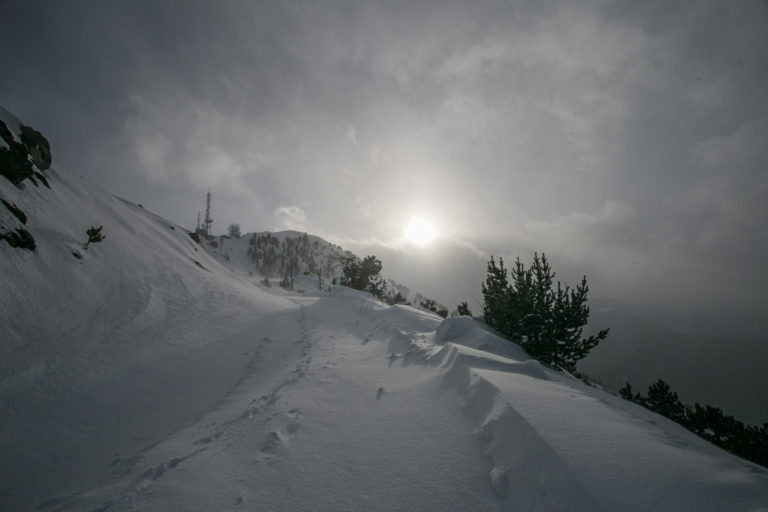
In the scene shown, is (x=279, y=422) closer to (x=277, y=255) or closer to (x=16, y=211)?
(x=16, y=211)

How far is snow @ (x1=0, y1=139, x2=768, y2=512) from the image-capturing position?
2.14 meters

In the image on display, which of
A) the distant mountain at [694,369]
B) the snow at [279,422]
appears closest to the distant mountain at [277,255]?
the snow at [279,422]

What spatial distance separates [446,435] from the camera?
117 inches

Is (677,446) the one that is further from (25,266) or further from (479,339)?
(25,266)

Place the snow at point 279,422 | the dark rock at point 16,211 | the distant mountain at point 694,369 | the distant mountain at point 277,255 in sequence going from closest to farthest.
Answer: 1. the snow at point 279,422
2. the dark rock at point 16,211
3. the distant mountain at point 277,255
4. the distant mountain at point 694,369

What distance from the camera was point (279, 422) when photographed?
3.41m

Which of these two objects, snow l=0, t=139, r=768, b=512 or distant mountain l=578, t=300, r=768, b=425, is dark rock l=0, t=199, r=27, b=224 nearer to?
snow l=0, t=139, r=768, b=512

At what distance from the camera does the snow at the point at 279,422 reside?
214 centimetres

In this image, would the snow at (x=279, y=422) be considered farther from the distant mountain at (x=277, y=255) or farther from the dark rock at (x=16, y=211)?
the distant mountain at (x=277, y=255)

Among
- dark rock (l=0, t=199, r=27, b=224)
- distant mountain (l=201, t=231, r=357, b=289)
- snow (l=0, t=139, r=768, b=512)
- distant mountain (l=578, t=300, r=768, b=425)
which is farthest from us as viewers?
distant mountain (l=578, t=300, r=768, b=425)

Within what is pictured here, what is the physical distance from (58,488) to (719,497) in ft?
20.0

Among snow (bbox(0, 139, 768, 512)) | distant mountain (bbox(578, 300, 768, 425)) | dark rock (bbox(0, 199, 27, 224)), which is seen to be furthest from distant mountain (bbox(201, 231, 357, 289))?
distant mountain (bbox(578, 300, 768, 425))

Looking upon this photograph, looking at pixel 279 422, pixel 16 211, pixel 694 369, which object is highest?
pixel 694 369

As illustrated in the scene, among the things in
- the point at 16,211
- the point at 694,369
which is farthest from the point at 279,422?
the point at 694,369
